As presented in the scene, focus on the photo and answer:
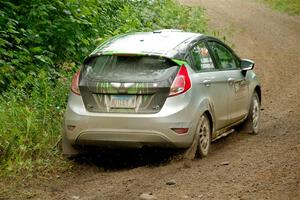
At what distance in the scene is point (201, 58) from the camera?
802cm

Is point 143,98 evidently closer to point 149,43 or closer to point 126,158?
point 149,43

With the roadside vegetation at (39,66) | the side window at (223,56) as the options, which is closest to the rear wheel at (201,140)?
the side window at (223,56)

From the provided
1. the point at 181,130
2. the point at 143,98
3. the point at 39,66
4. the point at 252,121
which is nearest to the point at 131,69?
the point at 143,98

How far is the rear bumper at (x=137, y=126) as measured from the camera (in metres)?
6.97

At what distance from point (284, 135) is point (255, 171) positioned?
2.55 m

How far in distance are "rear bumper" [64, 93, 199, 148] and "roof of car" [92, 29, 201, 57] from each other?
0.72 metres

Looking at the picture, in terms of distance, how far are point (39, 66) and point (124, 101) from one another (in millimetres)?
3516

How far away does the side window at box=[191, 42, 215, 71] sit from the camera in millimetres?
7801

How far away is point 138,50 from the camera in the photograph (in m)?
7.39

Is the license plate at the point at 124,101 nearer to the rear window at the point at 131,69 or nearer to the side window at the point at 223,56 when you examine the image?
the rear window at the point at 131,69

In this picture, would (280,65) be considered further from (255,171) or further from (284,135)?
(255,171)

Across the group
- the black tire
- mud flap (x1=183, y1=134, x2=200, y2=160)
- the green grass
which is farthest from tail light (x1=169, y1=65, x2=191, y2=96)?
the green grass

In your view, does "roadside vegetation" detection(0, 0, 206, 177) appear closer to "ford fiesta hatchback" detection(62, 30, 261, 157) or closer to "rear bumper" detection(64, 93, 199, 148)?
"ford fiesta hatchback" detection(62, 30, 261, 157)

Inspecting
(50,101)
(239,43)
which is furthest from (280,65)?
(50,101)
